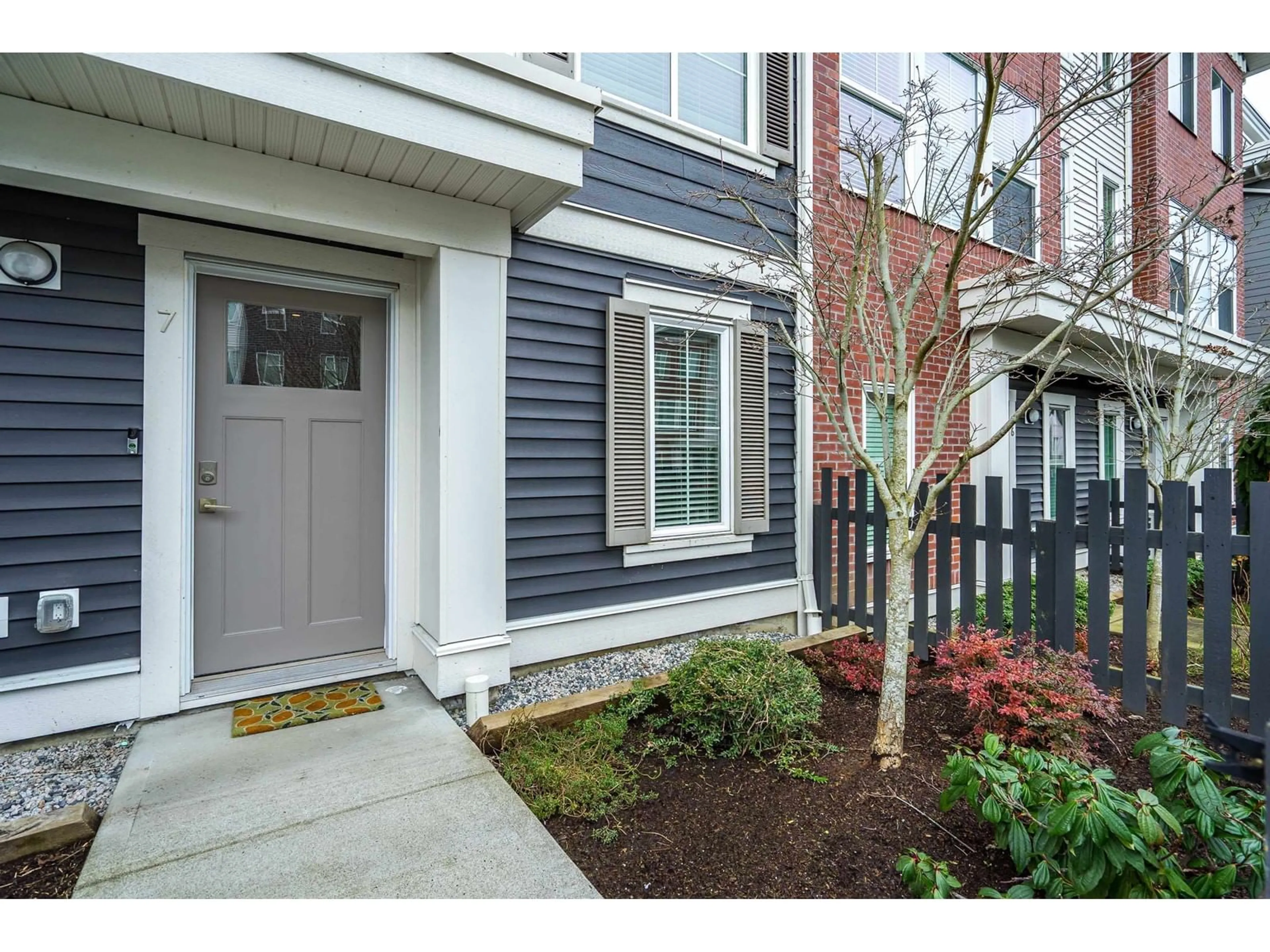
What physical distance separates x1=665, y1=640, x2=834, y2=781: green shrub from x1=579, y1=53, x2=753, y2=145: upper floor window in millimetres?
3536

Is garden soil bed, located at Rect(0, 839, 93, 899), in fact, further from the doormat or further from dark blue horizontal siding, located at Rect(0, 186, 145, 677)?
dark blue horizontal siding, located at Rect(0, 186, 145, 677)

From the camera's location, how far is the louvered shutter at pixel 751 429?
173 inches

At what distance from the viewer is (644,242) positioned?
4.01 meters

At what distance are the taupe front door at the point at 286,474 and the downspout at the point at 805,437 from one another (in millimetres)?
2958

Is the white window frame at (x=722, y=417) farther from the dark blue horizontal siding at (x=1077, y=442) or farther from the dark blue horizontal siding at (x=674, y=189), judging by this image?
the dark blue horizontal siding at (x=1077, y=442)

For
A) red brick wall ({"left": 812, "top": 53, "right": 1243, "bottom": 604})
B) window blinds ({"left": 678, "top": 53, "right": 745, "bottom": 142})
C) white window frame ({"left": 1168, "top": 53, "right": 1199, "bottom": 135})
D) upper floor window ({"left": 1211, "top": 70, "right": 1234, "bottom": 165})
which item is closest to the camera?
window blinds ({"left": 678, "top": 53, "right": 745, "bottom": 142})

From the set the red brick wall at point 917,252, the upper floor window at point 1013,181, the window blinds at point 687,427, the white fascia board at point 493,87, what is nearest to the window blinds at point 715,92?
the red brick wall at point 917,252

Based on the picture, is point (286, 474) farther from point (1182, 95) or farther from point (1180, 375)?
point (1182, 95)

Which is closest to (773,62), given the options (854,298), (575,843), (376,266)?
(854,298)

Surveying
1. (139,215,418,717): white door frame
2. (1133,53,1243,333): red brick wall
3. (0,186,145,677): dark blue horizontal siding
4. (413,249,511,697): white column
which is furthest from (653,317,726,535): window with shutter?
(1133,53,1243,333): red brick wall

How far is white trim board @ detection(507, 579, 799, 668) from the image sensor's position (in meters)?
3.58

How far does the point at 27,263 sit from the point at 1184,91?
43.5 feet

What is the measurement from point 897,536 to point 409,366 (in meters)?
2.69
